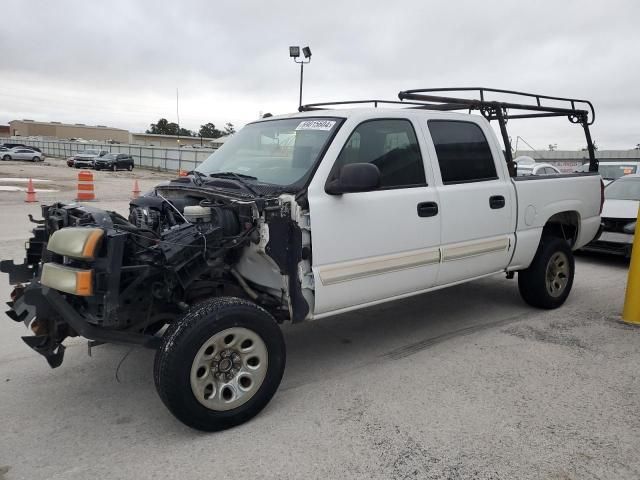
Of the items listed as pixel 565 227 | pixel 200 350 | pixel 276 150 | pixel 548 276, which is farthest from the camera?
pixel 565 227

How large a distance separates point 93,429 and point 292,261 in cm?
159

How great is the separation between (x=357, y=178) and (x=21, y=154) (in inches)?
1927

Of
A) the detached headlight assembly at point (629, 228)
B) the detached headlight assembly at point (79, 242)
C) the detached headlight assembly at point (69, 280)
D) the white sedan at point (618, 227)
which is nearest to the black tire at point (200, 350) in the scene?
the detached headlight assembly at point (69, 280)

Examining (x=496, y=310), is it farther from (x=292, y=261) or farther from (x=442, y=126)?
(x=292, y=261)

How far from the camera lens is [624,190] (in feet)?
30.5

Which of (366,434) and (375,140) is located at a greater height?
(375,140)

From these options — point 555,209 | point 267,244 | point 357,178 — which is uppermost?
point 357,178

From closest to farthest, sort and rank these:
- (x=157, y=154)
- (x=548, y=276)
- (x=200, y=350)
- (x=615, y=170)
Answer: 1. (x=200, y=350)
2. (x=548, y=276)
3. (x=615, y=170)
4. (x=157, y=154)

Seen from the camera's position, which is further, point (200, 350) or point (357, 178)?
point (357, 178)

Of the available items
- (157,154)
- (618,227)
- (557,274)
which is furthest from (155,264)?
(157,154)

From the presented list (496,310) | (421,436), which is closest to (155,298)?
(421,436)

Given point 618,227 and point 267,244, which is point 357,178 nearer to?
point 267,244

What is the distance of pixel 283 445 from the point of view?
3.02 m

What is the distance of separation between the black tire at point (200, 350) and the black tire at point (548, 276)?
3.28 meters
